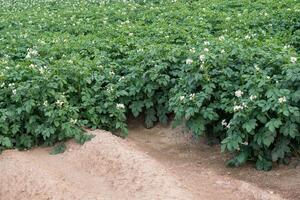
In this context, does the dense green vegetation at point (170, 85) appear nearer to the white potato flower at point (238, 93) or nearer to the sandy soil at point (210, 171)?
the white potato flower at point (238, 93)

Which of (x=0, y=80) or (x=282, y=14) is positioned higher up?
(x=282, y=14)

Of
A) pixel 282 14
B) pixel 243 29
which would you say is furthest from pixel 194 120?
pixel 282 14

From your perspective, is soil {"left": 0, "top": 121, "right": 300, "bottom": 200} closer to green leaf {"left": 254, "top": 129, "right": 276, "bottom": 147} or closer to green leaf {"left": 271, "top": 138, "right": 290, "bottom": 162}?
green leaf {"left": 271, "top": 138, "right": 290, "bottom": 162}

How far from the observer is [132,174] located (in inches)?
194

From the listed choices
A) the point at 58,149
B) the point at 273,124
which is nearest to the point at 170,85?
the point at 58,149

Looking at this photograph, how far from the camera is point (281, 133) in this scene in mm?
4961

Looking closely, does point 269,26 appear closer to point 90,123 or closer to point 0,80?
point 90,123

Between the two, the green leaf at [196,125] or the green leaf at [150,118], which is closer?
the green leaf at [196,125]

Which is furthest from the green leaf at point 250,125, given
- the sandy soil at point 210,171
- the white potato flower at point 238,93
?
the sandy soil at point 210,171

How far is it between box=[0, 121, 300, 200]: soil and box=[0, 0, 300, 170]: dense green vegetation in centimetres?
20

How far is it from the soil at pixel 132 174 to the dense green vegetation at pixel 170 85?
20 cm

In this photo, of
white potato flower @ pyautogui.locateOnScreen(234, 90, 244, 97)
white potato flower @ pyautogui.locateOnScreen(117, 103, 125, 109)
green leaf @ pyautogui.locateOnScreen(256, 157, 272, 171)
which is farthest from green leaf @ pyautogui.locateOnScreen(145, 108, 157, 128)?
green leaf @ pyautogui.locateOnScreen(256, 157, 272, 171)

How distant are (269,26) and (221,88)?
9.34ft

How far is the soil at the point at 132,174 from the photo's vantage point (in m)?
4.67
